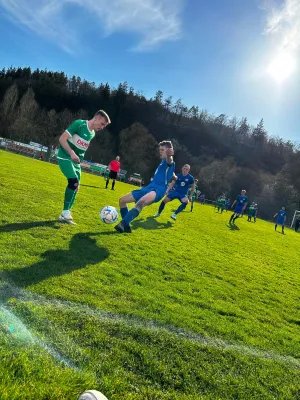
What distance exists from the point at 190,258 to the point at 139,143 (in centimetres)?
8204

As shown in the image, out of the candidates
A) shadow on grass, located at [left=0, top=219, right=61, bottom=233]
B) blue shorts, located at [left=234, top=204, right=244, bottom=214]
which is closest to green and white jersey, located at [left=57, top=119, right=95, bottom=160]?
shadow on grass, located at [left=0, top=219, right=61, bottom=233]

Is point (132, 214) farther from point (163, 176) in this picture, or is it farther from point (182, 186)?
point (182, 186)

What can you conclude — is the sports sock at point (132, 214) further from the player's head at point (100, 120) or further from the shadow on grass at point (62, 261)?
the player's head at point (100, 120)

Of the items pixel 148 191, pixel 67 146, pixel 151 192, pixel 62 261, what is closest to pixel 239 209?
pixel 148 191

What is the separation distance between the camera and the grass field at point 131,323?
2363 millimetres

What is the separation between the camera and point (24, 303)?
10.1ft

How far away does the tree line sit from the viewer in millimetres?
78438

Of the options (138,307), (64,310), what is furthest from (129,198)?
(64,310)

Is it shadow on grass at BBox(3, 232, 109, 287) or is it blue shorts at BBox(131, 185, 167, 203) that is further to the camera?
blue shorts at BBox(131, 185, 167, 203)

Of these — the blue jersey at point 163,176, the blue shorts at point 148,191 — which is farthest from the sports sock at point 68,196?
the blue jersey at point 163,176

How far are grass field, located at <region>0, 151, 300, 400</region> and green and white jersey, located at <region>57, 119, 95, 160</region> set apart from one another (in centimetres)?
166

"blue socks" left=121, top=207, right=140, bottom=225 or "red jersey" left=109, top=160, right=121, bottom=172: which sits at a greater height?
"red jersey" left=109, top=160, right=121, bottom=172

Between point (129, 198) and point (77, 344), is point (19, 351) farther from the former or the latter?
point (129, 198)

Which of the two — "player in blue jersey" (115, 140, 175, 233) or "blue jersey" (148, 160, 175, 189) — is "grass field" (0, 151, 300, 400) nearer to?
"player in blue jersey" (115, 140, 175, 233)
